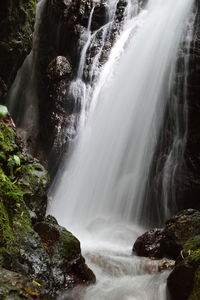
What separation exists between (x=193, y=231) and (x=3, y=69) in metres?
9.04

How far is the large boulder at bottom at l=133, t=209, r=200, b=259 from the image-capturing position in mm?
5914

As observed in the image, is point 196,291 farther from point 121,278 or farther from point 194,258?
point 121,278

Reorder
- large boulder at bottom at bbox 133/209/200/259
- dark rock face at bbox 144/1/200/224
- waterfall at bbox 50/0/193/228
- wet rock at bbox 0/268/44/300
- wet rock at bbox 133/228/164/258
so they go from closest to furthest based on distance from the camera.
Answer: wet rock at bbox 0/268/44/300 → large boulder at bottom at bbox 133/209/200/259 → wet rock at bbox 133/228/164/258 → dark rock face at bbox 144/1/200/224 → waterfall at bbox 50/0/193/228

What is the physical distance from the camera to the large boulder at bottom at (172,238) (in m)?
5.91

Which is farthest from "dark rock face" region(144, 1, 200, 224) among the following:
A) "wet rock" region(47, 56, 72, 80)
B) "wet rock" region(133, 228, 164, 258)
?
"wet rock" region(47, 56, 72, 80)

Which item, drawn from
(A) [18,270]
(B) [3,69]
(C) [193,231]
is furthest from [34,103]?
(A) [18,270]

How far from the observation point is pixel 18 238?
12.7ft

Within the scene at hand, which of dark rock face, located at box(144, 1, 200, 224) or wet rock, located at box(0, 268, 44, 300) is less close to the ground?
dark rock face, located at box(144, 1, 200, 224)

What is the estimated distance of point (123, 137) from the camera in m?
11.4

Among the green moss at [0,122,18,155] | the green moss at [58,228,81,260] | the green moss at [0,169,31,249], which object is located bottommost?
the green moss at [58,228,81,260]

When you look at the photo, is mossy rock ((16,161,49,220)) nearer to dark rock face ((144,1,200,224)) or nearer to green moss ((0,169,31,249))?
green moss ((0,169,31,249))

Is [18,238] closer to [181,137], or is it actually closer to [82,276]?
[82,276]

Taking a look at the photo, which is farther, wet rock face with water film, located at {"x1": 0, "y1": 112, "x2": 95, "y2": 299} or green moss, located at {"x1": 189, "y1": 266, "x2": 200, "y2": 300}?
green moss, located at {"x1": 189, "y1": 266, "x2": 200, "y2": 300}

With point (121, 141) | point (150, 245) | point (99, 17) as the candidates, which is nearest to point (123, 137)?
point (121, 141)
